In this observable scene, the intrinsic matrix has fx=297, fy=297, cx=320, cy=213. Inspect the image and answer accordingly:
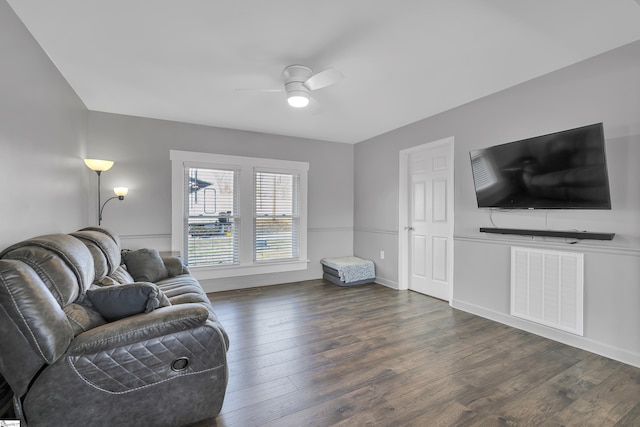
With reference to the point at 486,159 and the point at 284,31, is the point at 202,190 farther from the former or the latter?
the point at 486,159

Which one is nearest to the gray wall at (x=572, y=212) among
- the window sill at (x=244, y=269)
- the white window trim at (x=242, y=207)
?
the white window trim at (x=242, y=207)

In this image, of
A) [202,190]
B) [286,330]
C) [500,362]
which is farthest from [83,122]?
[500,362]

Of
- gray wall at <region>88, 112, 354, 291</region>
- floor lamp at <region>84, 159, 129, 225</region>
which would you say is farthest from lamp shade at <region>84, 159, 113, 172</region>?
gray wall at <region>88, 112, 354, 291</region>

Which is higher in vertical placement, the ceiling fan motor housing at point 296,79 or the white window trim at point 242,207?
the ceiling fan motor housing at point 296,79

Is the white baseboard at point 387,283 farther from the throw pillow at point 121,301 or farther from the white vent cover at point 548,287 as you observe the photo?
the throw pillow at point 121,301

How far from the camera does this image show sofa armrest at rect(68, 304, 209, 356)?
140cm

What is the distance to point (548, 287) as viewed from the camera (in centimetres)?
280

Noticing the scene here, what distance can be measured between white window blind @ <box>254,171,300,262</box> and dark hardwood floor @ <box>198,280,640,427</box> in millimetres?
1484

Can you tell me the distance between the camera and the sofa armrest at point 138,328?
1.40 meters

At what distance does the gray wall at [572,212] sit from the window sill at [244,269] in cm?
250

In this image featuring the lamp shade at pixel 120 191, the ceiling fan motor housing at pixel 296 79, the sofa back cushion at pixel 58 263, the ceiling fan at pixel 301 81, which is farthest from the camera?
the lamp shade at pixel 120 191

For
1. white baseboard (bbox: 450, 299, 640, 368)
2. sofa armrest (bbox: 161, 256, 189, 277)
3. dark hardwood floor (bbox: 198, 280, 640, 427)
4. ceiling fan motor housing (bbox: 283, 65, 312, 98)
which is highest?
ceiling fan motor housing (bbox: 283, 65, 312, 98)

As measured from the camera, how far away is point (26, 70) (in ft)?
6.90

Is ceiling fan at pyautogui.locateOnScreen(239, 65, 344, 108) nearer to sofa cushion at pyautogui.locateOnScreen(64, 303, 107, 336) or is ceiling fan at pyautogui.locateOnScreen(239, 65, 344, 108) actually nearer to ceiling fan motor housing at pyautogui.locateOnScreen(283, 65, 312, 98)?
ceiling fan motor housing at pyautogui.locateOnScreen(283, 65, 312, 98)
